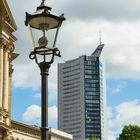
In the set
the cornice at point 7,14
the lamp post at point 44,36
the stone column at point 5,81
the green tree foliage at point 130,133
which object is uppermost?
the green tree foliage at point 130,133

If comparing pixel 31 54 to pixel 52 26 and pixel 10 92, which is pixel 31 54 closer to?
pixel 52 26

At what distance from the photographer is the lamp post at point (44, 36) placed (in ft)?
63.2

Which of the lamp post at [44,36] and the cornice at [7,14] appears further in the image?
the cornice at [7,14]

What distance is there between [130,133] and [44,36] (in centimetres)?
12089

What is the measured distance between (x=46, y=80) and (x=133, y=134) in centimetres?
12058

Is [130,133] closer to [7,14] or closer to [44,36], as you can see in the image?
[7,14]

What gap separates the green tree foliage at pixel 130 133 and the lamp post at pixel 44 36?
387 ft

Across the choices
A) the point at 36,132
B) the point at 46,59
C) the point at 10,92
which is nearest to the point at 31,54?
the point at 46,59

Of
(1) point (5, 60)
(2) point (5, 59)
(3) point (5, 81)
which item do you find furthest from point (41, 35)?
(2) point (5, 59)

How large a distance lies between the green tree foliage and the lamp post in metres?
118

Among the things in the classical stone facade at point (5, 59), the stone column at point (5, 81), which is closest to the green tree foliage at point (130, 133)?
the classical stone facade at point (5, 59)

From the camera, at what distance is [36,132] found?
11444 cm

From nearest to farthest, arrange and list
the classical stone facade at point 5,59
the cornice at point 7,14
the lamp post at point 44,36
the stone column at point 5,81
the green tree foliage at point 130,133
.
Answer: the lamp post at point 44,36
the cornice at point 7,14
the classical stone facade at point 5,59
the stone column at point 5,81
the green tree foliage at point 130,133

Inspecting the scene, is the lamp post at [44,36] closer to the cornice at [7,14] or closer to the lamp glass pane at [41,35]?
the lamp glass pane at [41,35]
